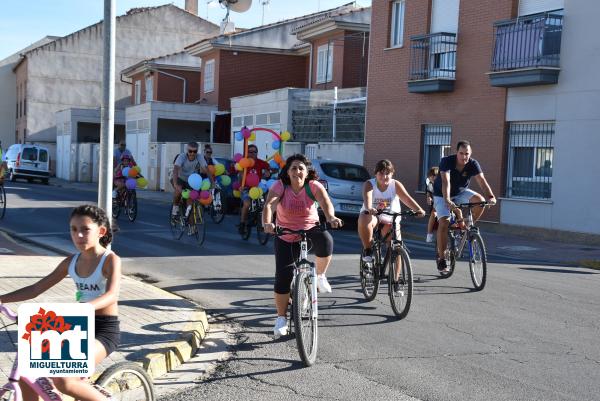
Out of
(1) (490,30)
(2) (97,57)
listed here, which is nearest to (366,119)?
(1) (490,30)

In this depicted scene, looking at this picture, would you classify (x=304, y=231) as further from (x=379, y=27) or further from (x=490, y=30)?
(x=379, y=27)

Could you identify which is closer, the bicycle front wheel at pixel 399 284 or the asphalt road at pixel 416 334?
the asphalt road at pixel 416 334

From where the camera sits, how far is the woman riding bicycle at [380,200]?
30.3 ft

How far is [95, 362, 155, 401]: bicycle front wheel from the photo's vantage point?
4344mm

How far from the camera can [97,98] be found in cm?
6234

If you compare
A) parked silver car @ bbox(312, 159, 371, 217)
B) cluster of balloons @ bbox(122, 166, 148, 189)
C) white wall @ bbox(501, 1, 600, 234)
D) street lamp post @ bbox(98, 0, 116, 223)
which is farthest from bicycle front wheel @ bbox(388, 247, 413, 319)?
parked silver car @ bbox(312, 159, 371, 217)

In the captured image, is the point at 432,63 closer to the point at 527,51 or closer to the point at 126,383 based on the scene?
the point at 527,51

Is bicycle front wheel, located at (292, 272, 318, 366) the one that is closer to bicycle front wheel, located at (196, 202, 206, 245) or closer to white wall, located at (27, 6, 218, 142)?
bicycle front wheel, located at (196, 202, 206, 245)

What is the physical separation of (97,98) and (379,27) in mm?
40234

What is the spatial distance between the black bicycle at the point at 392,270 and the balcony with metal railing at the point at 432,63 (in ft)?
46.1

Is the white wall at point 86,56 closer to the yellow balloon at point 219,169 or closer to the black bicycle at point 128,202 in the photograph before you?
the black bicycle at point 128,202

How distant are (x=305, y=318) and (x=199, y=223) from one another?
348 inches

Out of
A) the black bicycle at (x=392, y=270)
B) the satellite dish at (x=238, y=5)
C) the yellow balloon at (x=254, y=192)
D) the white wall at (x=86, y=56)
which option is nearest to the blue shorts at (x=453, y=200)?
the black bicycle at (x=392, y=270)

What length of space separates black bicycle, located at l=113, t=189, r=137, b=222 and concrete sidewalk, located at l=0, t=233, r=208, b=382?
28.0 feet
